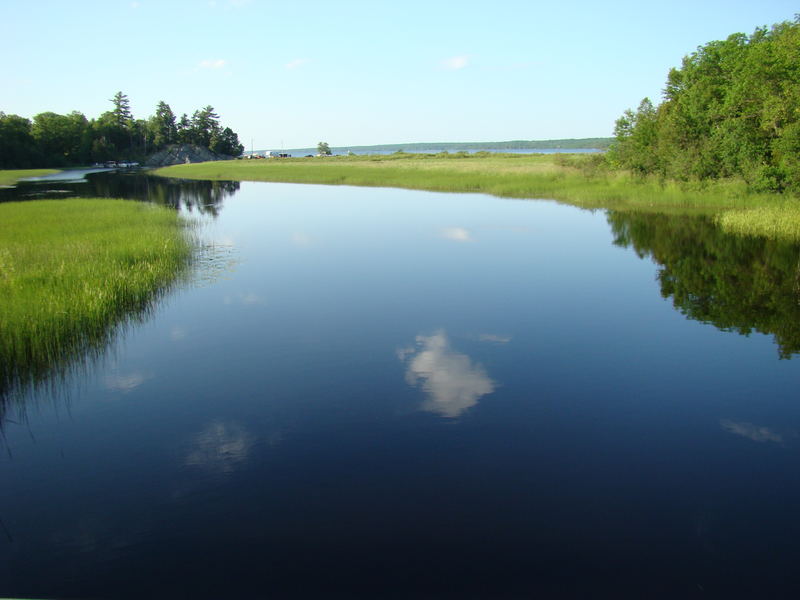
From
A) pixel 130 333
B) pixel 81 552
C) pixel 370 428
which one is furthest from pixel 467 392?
pixel 130 333

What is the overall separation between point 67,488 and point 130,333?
689 cm

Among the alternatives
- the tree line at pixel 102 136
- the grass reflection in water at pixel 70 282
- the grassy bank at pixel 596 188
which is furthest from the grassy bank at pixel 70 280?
the tree line at pixel 102 136

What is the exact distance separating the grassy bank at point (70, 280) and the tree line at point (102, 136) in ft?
300

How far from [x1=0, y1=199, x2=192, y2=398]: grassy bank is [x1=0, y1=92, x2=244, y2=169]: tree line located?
91.5 metres

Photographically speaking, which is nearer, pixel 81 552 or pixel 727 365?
pixel 81 552

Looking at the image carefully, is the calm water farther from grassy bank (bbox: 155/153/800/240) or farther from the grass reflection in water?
grassy bank (bbox: 155/153/800/240)

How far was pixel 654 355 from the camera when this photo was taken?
1288 centimetres

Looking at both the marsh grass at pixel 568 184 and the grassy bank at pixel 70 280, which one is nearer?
the grassy bank at pixel 70 280

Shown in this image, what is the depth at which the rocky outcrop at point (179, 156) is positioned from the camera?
13662 cm

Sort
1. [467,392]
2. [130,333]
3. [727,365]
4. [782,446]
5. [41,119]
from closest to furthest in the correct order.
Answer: [782,446] < [467,392] < [727,365] < [130,333] < [41,119]

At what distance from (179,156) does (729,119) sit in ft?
419

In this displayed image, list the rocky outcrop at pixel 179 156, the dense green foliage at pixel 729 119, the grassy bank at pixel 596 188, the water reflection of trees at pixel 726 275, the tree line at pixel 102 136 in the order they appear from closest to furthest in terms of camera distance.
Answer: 1. the water reflection of trees at pixel 726 275
2. the grassy bank at pixel 596 188
3. the dense green foliage at pixel 729 119
4. the tree line at pixel 102 136
5. the rocky outcrop at pixel 179 156

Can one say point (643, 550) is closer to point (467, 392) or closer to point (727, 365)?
point (467, 392)

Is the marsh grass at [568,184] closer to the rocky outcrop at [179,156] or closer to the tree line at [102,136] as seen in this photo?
the tree line at [102,136]
